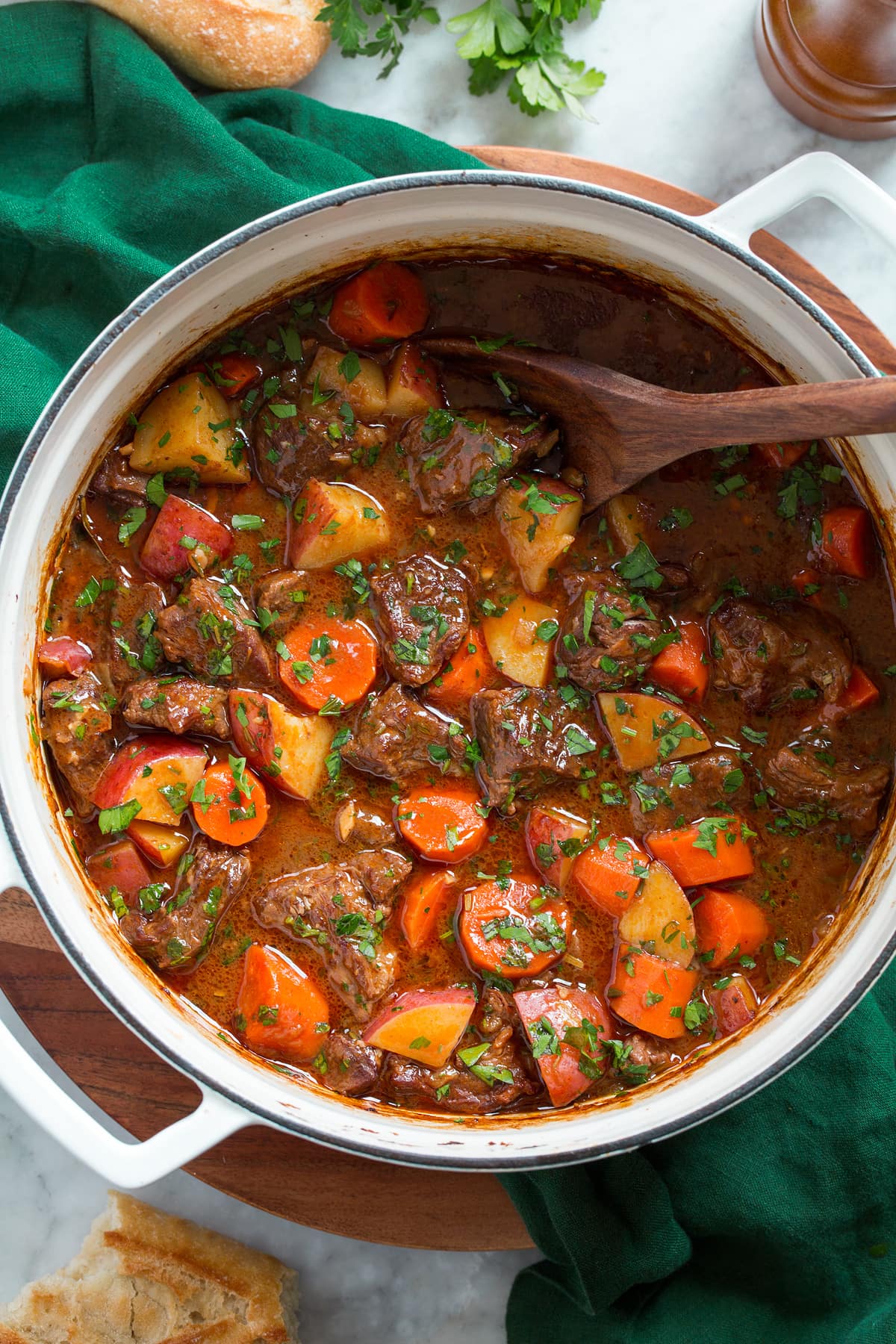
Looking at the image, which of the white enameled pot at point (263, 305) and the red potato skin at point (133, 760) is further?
the red potato skin at point (133, 760)

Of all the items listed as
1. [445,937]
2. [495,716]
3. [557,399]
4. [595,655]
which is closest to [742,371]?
[557,399]

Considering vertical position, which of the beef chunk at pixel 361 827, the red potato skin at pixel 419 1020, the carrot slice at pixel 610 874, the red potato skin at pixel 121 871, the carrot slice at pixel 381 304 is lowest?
the red potato skin at pixel 121 871

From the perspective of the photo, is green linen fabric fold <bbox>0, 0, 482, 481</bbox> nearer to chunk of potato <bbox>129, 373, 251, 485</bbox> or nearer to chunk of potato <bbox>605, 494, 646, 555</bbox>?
chunk of potato <bbox>129, 373, 251, 485</bbox>

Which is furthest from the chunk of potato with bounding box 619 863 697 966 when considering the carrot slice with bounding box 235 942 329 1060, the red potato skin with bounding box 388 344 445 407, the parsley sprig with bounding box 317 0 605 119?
the parsley sprig with bounding box 317 0 605 119

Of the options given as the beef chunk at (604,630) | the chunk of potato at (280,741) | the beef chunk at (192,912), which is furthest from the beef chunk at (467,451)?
the beef chunk at (192,912)

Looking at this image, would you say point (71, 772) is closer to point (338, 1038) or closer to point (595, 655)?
point (338, 1038)

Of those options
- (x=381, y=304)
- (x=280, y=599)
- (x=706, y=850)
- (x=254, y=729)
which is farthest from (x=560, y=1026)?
(x=381, y=304)

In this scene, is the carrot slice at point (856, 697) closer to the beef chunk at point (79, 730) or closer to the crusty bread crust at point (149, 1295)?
the beef chunk at point (79, 730)
